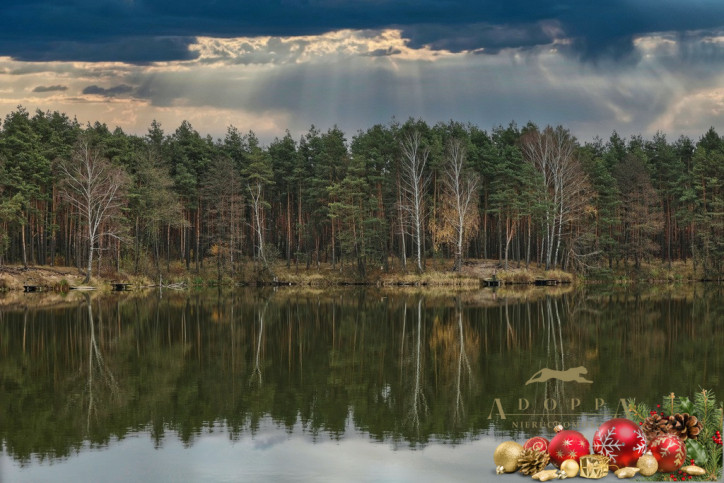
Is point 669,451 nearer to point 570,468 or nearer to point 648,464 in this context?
point 648,464

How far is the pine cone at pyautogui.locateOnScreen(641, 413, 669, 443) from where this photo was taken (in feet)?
32.9

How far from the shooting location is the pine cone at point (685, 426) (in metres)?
9.93

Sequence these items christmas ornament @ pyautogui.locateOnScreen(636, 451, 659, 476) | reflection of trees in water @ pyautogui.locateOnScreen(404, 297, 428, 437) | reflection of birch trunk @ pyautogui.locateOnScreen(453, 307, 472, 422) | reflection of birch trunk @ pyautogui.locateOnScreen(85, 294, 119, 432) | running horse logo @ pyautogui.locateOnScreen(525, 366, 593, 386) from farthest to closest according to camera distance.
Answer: running horse logo @ pyautogui.locateOnScreen(525, 366, 593, 386), reflection of birch trunk @ pyautogui.locateOnScreen(85, 294, 119, 432), reflection of birch trunk @ pyautogui.locateOnScreen(453, 307, 472, 422), reflection of trees in water @ pyautogui.locateOnScreen(404, 297, 428, 437), christmas ornament @ pyautogui.locateOnScreen(636, 451, 659, 476)

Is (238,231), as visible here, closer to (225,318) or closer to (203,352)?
(225,318)

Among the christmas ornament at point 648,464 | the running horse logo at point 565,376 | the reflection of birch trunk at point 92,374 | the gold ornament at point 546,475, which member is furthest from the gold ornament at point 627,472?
the reflection of birch trunk at point 92,374

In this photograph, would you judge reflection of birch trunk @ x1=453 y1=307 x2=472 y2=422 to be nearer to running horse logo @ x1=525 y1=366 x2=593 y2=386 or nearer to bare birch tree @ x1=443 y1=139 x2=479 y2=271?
running horse logo @ x1=525 y1=366 x2=593 y2=386

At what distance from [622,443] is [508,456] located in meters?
1.59

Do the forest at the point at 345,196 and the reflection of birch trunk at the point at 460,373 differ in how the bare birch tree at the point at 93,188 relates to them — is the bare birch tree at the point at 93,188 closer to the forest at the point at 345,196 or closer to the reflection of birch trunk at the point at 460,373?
the forest at the point at 345,196

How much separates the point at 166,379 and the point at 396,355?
7.72 metres

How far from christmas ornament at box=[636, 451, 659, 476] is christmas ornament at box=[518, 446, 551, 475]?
124cm

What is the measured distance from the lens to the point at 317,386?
1862cm

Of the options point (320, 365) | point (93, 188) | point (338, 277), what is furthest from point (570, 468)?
point (338, 277)

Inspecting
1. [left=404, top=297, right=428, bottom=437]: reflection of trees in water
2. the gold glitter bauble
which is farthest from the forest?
the gold glitter bauble

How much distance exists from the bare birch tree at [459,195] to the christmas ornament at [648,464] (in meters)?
58.4
